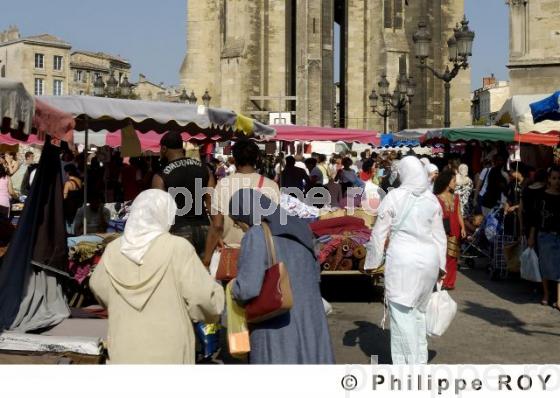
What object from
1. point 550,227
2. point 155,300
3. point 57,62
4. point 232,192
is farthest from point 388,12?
point 57,62

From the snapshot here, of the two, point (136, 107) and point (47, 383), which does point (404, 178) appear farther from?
point (136, 107)

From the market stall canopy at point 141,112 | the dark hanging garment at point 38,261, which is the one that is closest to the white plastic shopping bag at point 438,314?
the dark hanging garment at point 38,261

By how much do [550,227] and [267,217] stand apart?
6.16m

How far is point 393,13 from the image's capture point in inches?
1560

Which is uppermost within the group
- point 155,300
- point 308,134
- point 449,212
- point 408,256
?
point 308,134

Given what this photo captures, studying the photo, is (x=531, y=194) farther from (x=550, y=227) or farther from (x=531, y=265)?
(x=531, y=265)

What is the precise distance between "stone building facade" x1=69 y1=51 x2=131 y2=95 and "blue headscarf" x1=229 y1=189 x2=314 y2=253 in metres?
90.3

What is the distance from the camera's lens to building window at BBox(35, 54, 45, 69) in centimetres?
8669

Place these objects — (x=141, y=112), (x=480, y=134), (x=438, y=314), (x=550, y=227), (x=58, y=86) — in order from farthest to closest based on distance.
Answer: (x=58, y=86) < (x=480, y=134) < (x=550, y=227) < (x=141, y=112) < (x=438, y=314)

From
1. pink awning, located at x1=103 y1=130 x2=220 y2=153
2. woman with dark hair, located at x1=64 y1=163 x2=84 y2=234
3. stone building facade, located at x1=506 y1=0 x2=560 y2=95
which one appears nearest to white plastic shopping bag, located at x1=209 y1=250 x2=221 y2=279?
woman with dark hair, located at x1=64 y1=163 x2=84 y2=234

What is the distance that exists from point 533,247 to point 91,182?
7.28m

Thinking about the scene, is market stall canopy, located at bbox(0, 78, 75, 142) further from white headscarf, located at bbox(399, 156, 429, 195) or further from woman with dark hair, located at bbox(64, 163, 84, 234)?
woman with dark hair, located at bbox(64, 163, 84, 234)

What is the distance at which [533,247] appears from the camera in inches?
409

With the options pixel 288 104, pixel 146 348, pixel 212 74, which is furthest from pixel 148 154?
pixel 212 74
